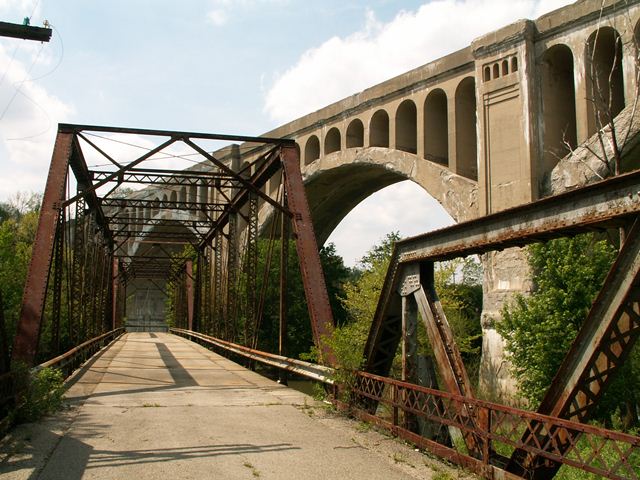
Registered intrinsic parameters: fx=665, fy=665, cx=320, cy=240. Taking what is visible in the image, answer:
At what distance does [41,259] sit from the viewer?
1248cm

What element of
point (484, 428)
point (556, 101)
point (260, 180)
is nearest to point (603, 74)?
point (556, 101)

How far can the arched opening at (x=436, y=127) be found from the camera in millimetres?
25406

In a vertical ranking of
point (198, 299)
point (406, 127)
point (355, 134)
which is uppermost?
point (355, 134)

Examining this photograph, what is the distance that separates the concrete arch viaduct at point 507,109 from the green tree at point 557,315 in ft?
6.44

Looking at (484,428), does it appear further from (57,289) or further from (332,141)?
(332,141)

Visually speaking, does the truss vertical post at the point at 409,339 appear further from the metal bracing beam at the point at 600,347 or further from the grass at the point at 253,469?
the metal bracing beam at the point at 600,347

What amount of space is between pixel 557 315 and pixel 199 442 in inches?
514

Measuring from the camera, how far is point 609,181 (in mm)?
4488

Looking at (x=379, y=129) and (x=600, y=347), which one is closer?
(x=600, y=347)

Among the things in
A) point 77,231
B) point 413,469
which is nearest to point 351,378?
point 413,469

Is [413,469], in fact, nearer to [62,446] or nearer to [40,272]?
[62,446]

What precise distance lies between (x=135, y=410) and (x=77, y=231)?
10.5 m

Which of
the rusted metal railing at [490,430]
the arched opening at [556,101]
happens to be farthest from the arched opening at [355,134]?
the rusted metal railing at [490,430]

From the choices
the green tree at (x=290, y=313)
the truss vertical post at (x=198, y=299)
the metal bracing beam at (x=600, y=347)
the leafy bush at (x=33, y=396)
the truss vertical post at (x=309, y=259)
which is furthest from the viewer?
the truss vertical post at (x=198, y=299)
